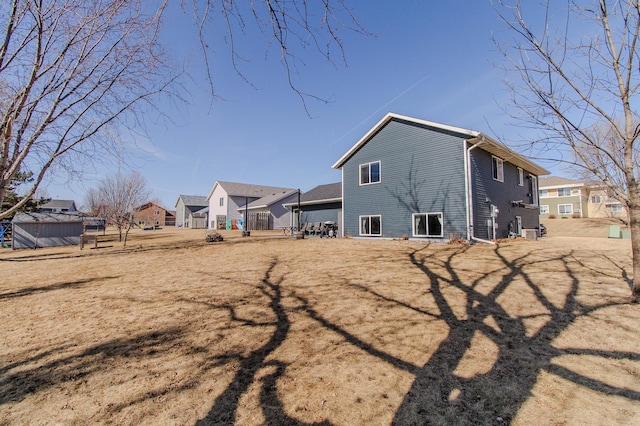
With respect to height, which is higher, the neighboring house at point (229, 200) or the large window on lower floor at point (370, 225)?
the neighboring house at point (229, 200)

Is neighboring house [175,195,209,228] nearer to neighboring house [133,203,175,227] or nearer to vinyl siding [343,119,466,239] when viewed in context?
neighboring house [133,203,175,227]

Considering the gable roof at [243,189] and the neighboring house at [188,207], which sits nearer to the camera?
the gable roof at [243,189]

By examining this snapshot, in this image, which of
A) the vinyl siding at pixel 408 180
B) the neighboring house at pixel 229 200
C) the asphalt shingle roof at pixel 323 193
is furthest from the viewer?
the neighboring house at pixel 229 200

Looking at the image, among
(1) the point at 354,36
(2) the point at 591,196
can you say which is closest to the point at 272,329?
(1) the point at 354,36

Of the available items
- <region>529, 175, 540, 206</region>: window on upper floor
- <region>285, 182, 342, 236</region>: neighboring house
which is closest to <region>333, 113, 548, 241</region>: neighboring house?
<region>285, 182, 342, 236</region>: neighboring house

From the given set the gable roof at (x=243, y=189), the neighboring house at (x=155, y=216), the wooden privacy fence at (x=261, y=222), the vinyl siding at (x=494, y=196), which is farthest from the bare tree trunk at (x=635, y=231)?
the neighboring house at (x=155, y=216)

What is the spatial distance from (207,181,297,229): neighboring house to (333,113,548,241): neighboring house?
24.2 metres

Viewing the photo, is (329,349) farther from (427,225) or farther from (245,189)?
(245,189)

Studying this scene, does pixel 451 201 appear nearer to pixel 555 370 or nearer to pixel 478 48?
pixel 478 48

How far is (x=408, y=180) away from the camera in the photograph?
1521 cm

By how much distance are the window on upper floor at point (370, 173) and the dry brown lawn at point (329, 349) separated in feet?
32.9

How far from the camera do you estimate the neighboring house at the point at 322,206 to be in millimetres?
20805

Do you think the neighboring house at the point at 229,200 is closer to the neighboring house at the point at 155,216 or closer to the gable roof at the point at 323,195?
the gable roof at the point at 323,195

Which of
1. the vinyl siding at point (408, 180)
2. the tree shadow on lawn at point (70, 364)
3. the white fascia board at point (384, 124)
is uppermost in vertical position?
the white fascia board at point (384, 124)
